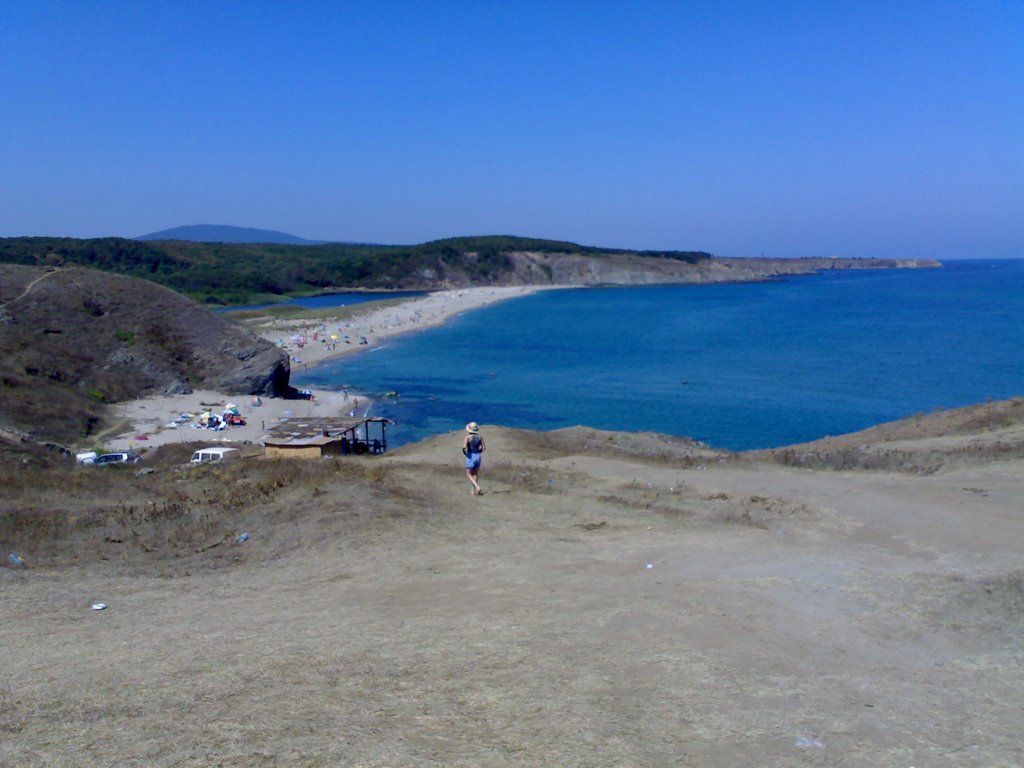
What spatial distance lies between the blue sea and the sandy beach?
8.93ft

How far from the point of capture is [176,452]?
2694 centimetres

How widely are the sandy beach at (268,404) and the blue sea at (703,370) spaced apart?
272cm

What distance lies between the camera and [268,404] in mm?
45625

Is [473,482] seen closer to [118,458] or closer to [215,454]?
[215,454]

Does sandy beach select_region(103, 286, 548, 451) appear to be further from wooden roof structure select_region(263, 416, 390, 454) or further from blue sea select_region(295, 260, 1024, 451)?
wooden roof structure select_region(263, 416, 390, 454)

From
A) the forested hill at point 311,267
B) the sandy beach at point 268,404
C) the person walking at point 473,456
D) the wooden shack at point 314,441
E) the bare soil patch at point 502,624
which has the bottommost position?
the sandy beach at point 268,404

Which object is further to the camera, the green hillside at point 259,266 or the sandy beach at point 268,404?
the green hillside at point 259,266

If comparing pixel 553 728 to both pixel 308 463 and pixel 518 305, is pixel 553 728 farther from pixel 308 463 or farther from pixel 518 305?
pixel 518 305

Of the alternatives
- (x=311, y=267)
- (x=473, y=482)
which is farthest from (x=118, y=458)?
(x=311, y=267)

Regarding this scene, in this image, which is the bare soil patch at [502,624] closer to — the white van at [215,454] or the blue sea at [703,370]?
the white van at [215,454]

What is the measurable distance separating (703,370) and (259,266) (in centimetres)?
13075

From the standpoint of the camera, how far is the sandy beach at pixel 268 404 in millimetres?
36781

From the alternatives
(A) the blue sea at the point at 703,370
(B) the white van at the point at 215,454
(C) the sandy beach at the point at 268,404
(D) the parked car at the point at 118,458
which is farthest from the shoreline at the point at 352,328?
(B) the white van at the point at 215,454

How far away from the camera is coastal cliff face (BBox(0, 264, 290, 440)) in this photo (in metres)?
41.0
